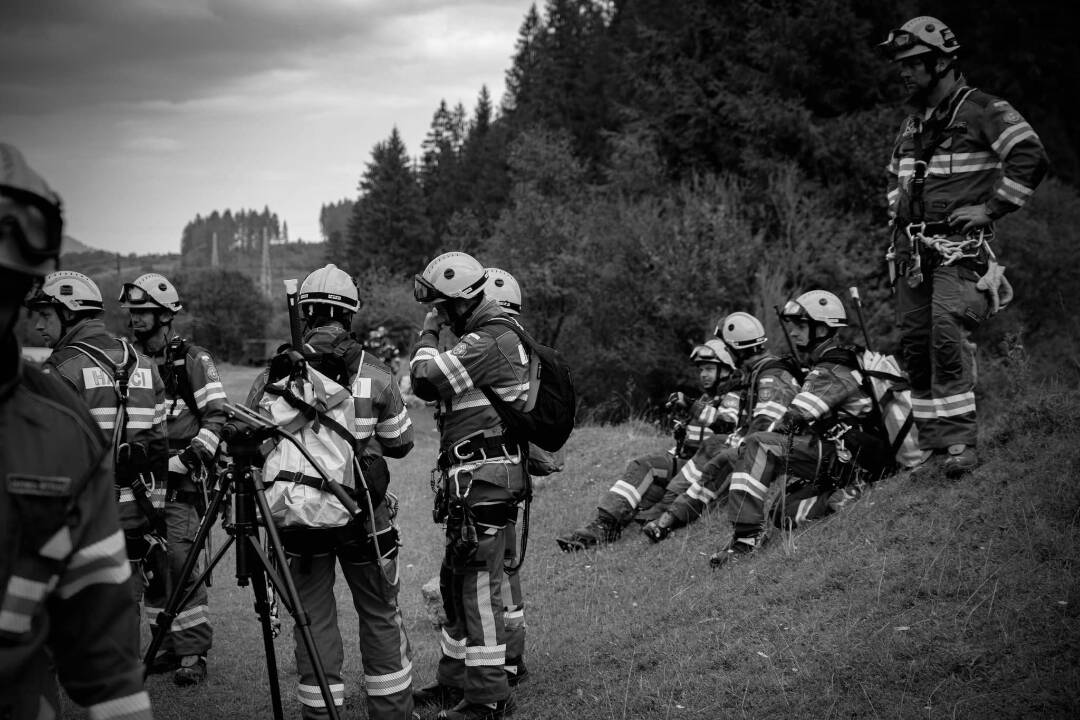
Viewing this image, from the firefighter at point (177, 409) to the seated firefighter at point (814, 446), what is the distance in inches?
162

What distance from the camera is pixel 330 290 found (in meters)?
5.29

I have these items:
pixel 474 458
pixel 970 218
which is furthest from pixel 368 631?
pixel 970 218

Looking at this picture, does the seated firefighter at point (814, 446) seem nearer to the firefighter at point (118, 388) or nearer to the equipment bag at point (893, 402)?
the equipment bag at point (893, 402)

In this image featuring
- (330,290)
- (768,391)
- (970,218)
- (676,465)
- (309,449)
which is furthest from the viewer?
(676,465)

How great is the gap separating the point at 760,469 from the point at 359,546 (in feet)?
12.2

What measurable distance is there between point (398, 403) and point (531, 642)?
2578mm

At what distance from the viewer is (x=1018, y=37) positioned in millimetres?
29344

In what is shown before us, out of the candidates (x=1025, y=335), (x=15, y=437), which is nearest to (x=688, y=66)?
(x=1025, y=335)

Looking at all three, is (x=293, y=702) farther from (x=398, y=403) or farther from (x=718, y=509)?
(x=718, y=509)

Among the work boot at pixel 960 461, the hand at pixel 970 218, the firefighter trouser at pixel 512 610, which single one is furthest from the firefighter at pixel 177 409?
the hand at pixel 970 218

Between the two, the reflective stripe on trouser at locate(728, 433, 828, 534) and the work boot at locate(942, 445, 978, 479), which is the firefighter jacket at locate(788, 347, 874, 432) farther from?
the work boot at locate(942, 445, 978, 479)

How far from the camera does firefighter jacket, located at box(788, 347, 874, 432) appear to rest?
739cm

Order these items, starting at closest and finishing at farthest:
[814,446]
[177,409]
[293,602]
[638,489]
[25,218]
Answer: [25,218] < [293,602] < [177,409] < [814,446] < [638,489]

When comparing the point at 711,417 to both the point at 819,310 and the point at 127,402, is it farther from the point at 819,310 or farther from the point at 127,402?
the point at 127,402
